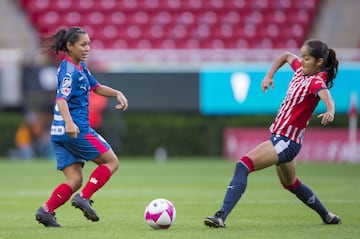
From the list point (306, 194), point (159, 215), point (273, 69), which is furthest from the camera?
point (273, 69)

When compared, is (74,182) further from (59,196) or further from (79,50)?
(79,50)

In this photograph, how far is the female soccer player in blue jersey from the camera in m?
8.78

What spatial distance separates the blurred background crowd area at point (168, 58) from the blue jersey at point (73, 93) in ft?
46.2

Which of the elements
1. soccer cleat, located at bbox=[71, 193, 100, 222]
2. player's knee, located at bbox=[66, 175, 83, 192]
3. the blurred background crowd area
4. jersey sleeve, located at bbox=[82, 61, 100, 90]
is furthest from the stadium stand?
soccer cleat, located at bbox=[71, 193, 100, 222]

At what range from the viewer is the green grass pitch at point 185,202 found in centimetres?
843

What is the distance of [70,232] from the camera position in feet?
27.7

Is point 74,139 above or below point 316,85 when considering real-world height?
below

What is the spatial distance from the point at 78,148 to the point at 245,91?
1457 centimetres

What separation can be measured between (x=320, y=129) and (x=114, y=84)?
221 inches

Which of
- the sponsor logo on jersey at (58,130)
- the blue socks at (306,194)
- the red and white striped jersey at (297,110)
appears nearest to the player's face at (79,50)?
the sponsor logo on jersey at (58,130)

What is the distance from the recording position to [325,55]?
8.72 meters

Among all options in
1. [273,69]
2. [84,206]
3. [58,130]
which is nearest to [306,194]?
[273,69]

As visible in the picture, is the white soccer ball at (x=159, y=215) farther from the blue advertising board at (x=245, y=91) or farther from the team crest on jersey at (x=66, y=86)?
the blue advertising board at (x=245, y=91)

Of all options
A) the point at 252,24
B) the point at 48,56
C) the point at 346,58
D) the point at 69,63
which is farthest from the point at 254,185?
the point at 252,24
